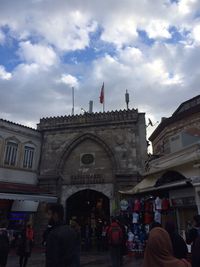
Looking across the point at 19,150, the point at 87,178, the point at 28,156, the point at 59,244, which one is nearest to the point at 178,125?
the point at 87,178

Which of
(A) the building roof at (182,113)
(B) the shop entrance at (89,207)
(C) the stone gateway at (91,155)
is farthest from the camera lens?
Result: (B) the shop entrance at (89,207)

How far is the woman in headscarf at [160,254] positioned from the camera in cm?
290

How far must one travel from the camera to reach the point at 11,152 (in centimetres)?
1759

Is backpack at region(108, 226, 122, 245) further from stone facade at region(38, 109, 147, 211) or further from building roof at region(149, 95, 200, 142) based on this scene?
building roof at region(149, 95, 200, 142)

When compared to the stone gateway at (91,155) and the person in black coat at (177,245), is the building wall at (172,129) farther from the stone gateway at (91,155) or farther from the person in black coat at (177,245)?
the person in black coat at (177,245)

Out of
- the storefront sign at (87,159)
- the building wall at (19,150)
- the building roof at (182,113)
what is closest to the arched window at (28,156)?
the building wall at (19,150)

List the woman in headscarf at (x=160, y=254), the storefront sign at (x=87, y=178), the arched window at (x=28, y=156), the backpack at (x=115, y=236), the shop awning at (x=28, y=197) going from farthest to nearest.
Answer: the arched window at (x=28, y=156), the storefront sign at (x=87, y=178), the shop awning at (x=28, y=197), the backpack at (x=115, y=236), the woman in headscarf at (x=160, y=254)

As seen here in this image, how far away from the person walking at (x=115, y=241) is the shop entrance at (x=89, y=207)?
11.0 metres

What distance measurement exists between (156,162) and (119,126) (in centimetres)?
718

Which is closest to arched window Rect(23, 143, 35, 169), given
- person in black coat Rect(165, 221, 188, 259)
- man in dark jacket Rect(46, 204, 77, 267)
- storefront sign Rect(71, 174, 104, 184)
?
storefront sign Rect(71, 174, 104, 184)

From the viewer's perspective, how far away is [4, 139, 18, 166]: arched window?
1727 cm

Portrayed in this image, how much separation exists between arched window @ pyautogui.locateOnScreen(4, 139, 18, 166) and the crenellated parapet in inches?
109

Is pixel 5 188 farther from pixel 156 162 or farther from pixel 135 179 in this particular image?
pixel 156 162

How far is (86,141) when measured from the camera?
1916cm
